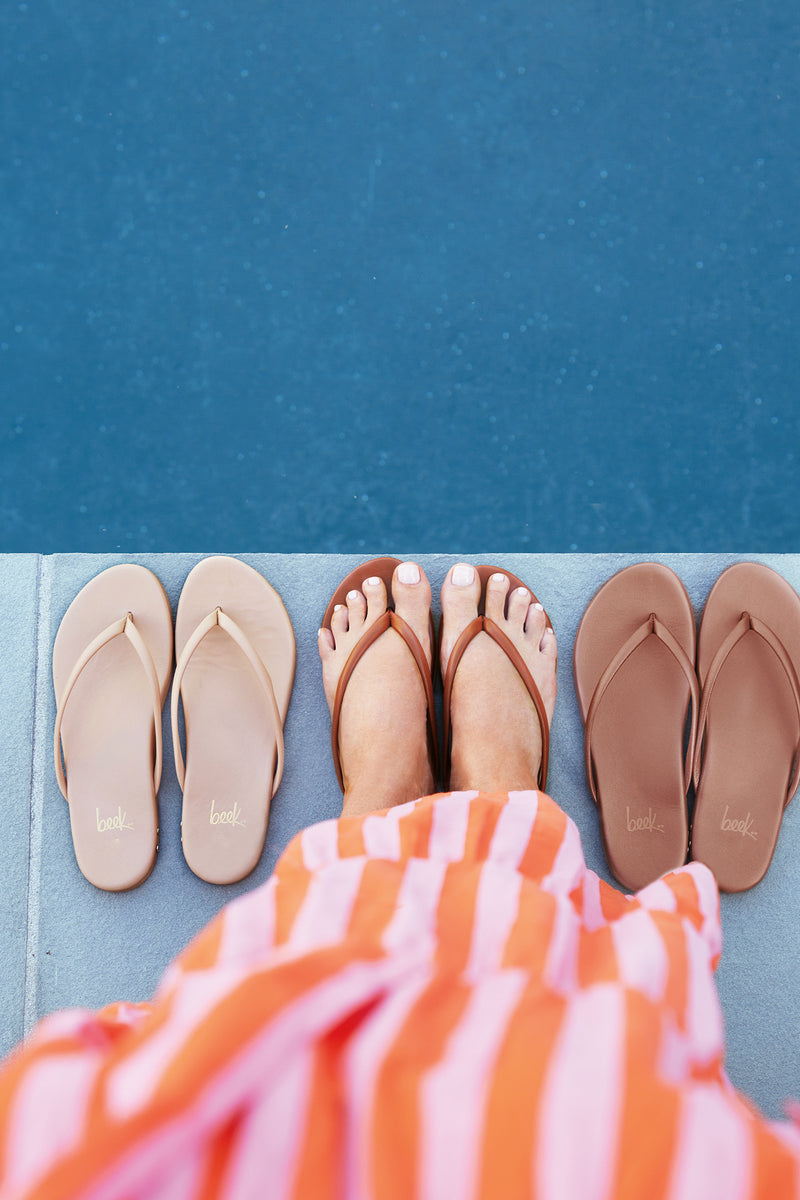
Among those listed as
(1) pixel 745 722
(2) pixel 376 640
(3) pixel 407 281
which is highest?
(3) pixel 407 281

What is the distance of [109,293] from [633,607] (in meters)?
0.76

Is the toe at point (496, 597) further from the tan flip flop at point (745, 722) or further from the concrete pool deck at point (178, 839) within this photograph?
the tan flip flop at point (745, 722)

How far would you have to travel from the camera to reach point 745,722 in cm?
89

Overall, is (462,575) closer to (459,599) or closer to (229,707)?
(459,599)

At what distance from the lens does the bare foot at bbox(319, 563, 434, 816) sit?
0.85 metres

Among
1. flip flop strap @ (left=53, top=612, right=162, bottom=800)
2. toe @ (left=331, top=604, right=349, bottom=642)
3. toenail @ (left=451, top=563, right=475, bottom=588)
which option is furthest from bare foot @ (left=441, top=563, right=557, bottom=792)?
flip flop strap @ (left=53, top=612, right=162, bottom=800)

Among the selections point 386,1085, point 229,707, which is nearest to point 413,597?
point 229,707

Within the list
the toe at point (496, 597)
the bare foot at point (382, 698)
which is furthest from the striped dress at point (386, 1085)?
the toe at point (496, 597)

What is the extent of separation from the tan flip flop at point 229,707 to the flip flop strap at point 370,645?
0.07 m

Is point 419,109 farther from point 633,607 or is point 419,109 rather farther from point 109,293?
point 633,607

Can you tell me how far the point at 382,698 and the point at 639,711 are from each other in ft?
0.99

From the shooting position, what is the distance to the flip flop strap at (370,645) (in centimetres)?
88

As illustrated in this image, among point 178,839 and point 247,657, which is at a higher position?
point 247,657

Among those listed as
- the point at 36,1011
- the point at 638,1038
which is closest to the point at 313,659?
the point at 36,1011
